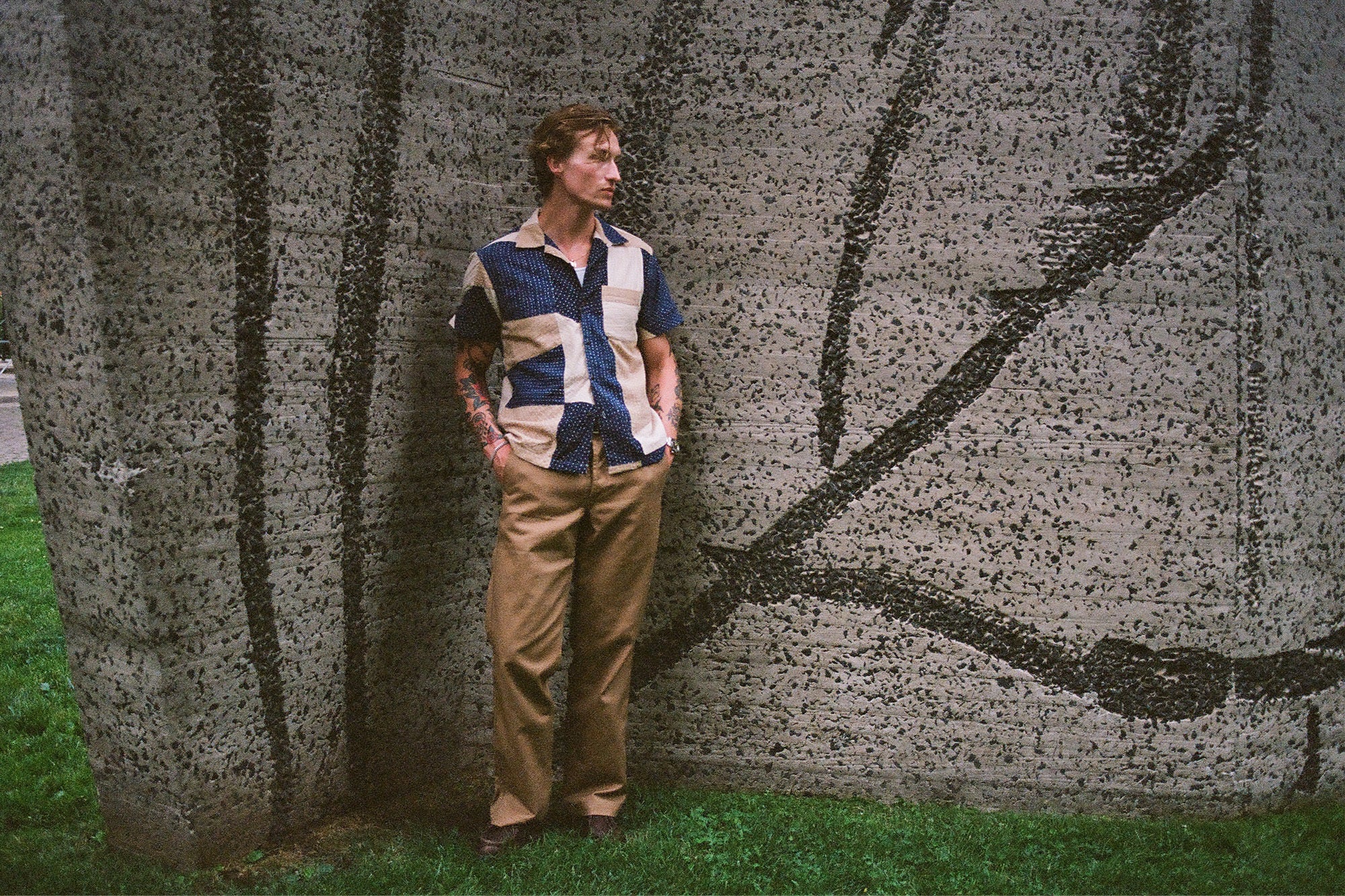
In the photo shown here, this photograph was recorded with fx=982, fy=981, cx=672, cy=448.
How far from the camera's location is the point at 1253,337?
2803mm

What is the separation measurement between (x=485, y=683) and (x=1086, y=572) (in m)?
1.88

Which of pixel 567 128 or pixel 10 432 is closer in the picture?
pixel 567 128

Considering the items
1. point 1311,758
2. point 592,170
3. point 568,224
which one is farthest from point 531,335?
point 1311,758

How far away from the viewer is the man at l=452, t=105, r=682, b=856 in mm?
2582

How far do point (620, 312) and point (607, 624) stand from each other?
→ 0.87m

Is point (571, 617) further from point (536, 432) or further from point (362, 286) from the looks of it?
point (362, 286)

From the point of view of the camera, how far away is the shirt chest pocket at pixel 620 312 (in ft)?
8.69

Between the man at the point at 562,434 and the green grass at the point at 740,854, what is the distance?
0.17 m

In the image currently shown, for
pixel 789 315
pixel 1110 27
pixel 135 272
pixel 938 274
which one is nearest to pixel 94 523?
pixel 135 272

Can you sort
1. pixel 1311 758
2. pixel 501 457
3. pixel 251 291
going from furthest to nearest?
pixel 1311 758, pixel 501 457, pixel 251 291

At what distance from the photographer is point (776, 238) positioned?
2902mm

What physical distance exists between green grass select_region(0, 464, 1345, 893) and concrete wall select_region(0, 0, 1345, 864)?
0.10m

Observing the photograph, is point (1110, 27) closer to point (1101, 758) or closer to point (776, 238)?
point (776, 238)

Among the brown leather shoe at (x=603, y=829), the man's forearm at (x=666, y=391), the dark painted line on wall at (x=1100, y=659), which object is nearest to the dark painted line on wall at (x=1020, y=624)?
the dark painted line on wall at (x=1100, y=659)
